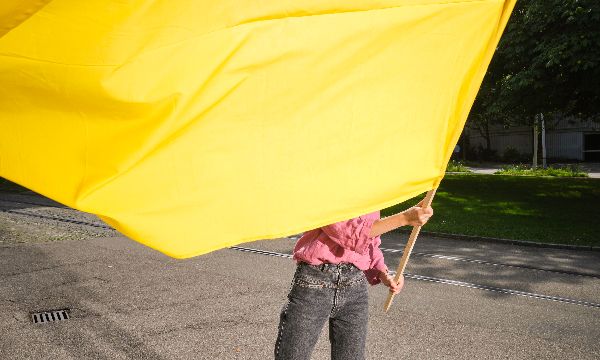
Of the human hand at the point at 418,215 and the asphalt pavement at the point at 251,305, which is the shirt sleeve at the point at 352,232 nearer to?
the human hand at the point at 418,215

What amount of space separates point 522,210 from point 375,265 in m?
14.0

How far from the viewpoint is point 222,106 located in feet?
7.52

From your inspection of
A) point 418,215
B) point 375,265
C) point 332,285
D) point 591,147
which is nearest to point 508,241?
point 375,265

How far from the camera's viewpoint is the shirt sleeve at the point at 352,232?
9.57ft

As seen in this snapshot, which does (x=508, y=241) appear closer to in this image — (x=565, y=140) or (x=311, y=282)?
(x=311, y=282)

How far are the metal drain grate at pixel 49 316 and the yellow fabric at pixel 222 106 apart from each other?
439cm

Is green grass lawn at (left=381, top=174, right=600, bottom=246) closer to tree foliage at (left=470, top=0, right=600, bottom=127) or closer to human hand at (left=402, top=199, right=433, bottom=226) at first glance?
tree foliage at (left=470, top=0, right=600, bottom=127)

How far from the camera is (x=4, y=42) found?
222cm

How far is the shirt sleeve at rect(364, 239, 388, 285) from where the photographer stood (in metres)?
3.26

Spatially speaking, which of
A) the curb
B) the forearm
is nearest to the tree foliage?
the curb

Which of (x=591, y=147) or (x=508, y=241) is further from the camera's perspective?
(x=591, y=147)

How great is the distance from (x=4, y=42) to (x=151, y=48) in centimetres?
58

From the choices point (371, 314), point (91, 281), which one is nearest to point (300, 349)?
point (371, 314)

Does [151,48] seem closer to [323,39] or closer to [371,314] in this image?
[323,39]
